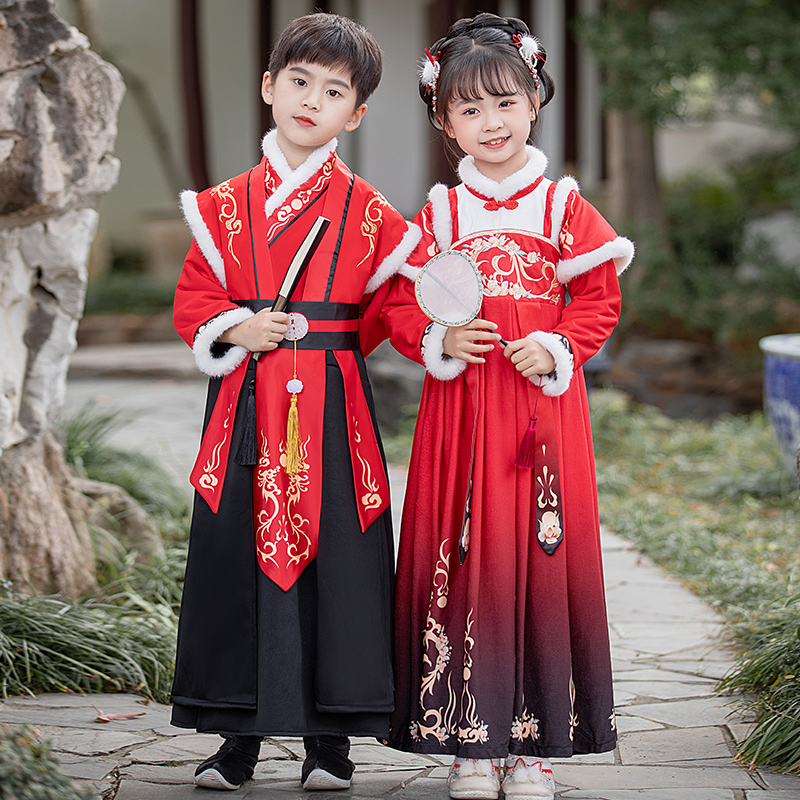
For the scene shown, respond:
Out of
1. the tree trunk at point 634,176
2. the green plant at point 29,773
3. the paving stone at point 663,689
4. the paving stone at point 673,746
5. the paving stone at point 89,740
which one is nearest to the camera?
the green plant at point 29,773

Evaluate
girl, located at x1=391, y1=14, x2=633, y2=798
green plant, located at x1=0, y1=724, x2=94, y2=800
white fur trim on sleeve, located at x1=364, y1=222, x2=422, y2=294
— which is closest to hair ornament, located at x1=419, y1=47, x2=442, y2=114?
girl, located at x1=391, y1=14, x2=633, y2=798

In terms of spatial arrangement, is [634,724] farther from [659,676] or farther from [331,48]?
[331,48]

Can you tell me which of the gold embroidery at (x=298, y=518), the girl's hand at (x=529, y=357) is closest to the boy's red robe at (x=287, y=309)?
the gold embroidery at (x=298, y=518)

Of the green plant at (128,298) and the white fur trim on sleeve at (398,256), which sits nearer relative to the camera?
the white fur trim on sleeve at (398,256)

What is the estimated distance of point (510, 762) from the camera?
2.30 metres

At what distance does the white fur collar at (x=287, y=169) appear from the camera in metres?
2.32

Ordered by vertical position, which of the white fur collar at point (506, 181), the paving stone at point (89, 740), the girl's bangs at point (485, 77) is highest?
the girl's bangs at point (485, 77)

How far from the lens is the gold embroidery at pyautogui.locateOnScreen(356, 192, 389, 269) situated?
2.36m

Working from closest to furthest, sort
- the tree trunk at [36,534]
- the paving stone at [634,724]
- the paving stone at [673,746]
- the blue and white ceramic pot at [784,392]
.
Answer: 1. the paving stone at [673,746]
2. the paving stone at [634,724]
3. the tree trunk at [36,534]
4. the blue and white ceramic pot at [784,392]

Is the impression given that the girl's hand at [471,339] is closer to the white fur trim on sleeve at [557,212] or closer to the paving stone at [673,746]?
the white fur trim on sleeve at [557,212]

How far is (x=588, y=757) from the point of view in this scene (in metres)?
2.62

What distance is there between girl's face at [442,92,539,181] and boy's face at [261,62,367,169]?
24 cm

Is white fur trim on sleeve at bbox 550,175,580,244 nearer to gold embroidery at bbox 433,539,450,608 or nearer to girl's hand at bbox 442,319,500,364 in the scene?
girl's hand at bbox 442,319,500,364

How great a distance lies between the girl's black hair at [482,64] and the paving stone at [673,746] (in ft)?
5.25
